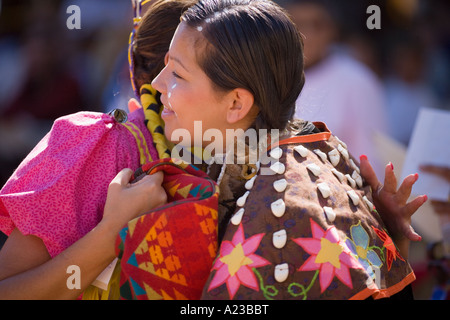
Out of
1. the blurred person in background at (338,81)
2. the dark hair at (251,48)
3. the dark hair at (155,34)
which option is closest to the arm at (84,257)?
the dark hair at (251,48)

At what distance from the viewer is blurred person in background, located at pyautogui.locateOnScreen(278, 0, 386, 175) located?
10.7 ft

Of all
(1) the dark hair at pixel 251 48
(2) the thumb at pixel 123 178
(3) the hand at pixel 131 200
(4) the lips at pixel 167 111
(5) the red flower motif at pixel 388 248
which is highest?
(1) the dark hair at pixel 251 48

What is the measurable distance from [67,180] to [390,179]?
1014 millimetres

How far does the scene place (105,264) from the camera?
1.63 metres

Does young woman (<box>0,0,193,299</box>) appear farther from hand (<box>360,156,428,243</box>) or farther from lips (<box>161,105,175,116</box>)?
hand (<box>360,156,428,243</box>)

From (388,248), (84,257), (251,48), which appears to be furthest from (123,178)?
(388,248)

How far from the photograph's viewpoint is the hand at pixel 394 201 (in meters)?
1.89

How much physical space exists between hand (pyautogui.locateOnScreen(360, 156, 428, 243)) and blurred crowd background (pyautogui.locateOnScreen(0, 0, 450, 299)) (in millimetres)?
396

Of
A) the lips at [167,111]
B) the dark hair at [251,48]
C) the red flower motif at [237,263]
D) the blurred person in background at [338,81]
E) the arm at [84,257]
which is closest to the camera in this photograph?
the red flower motif at [237,263]

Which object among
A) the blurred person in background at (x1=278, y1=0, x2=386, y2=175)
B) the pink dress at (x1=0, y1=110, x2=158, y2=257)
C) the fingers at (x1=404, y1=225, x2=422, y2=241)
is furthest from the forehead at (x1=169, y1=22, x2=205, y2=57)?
the blurred person in background at (x1=278, y1=0, x2=386, y2=175)

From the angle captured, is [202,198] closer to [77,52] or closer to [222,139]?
[222,139]

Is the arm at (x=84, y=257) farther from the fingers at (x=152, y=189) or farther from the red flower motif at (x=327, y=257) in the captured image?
the red flower motif at (x=327, y=257)

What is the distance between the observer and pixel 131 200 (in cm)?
160

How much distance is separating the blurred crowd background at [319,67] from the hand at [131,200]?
0.76m
